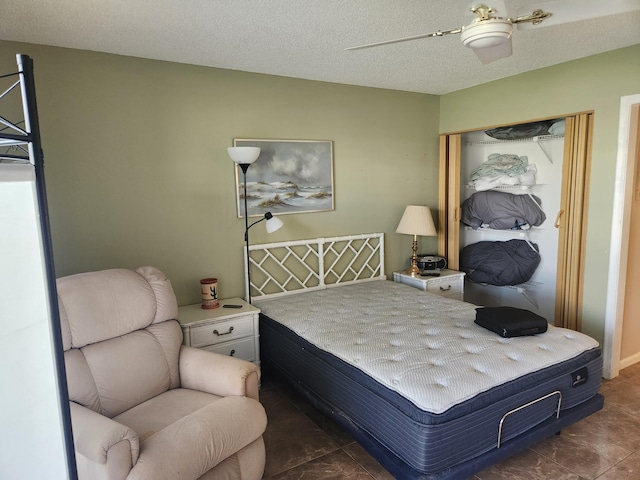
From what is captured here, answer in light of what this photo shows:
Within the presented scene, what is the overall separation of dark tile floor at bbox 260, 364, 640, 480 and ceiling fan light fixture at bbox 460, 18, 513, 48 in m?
2.11

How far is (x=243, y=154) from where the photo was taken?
9.97 ft

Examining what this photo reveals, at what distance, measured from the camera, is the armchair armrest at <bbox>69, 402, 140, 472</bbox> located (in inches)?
62.4

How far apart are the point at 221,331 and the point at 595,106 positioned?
10.5 feet

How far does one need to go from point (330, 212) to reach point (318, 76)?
116 centimetres

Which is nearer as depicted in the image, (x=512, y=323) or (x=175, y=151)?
(x=512, y=323)

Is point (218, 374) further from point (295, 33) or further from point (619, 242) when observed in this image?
point (619, 242)

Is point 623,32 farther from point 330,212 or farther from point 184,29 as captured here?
point 184,29

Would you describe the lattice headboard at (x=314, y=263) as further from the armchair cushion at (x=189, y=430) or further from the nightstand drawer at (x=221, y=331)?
the armchair cushion at (x=189, y=430)

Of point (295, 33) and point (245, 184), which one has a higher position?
point (295, 33)

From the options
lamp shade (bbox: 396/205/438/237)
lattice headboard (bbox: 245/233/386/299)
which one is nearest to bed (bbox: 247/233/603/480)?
lattice headboard (bbox: 245/233/386/299)

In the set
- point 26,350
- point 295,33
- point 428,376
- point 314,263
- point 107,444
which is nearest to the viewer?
point 26,350

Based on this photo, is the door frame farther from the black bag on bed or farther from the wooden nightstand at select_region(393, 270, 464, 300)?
the wooden nightstand at select_region(393, 270, 464, 300)

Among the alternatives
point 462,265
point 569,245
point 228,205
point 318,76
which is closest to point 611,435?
point 569,245

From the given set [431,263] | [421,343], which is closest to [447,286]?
[431,263]
